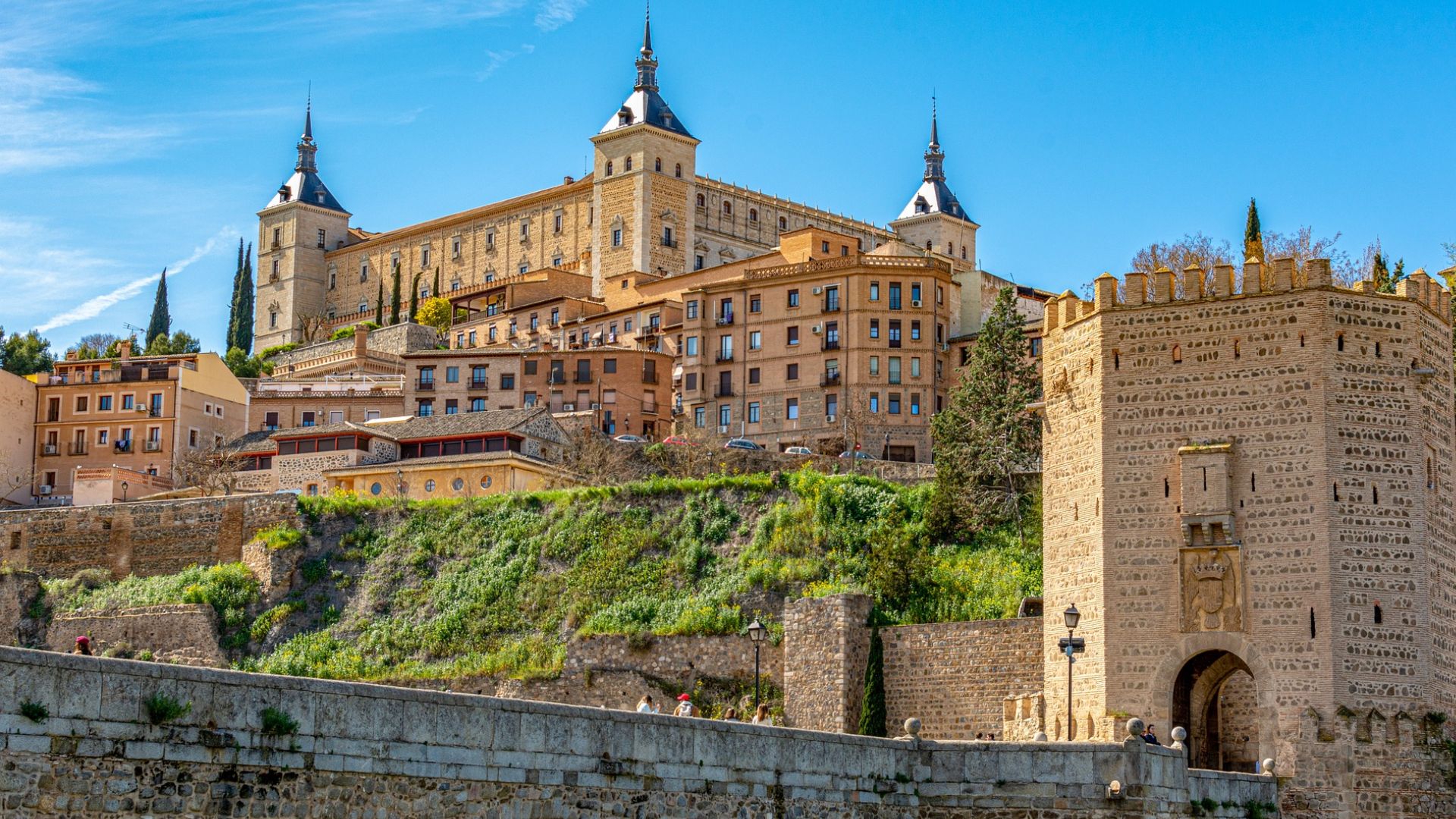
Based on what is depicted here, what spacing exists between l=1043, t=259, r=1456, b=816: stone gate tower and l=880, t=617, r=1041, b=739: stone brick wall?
148 inches

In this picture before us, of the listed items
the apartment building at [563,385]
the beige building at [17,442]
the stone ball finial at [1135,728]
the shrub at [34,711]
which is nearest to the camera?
Result: the shrub at [34,711]

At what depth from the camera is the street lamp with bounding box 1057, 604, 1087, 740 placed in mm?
29391

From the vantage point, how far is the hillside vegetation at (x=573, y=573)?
1741 inches

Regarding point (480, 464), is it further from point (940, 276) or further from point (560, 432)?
point (940, 276)

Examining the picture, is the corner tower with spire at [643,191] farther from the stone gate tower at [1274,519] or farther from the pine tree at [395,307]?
the stone gate tower at [1274,519]

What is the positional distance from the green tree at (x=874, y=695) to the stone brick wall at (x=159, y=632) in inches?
704

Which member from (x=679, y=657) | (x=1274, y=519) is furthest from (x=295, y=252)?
(x=1274, y=519)

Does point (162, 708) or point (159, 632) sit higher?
point (159, 632)

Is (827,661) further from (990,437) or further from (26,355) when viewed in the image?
(26,355)

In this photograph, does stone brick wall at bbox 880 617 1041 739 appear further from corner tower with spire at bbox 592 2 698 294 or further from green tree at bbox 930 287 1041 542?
corner tower with spire at bbox 592 2 698 294

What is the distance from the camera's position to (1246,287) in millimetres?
32031

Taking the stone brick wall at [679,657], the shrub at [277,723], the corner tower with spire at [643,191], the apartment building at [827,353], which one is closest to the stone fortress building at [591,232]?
the corner tower with spire at [643,191]

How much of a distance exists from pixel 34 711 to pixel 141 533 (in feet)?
140

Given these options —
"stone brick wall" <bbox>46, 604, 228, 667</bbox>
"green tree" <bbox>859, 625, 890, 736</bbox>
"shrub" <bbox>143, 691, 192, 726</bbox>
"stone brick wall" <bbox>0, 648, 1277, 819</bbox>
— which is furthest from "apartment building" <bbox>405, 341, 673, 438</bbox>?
"shrub" <bbox>143, 691, 192, 726</bbox>
